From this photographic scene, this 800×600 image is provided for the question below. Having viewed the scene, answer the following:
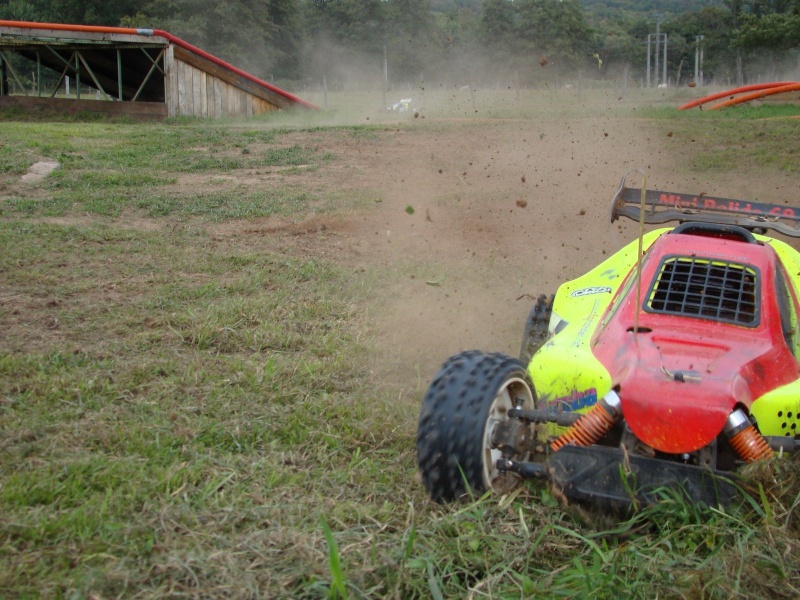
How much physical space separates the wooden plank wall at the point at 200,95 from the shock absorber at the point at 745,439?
18655 millimetres

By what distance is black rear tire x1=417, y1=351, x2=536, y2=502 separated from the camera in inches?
130

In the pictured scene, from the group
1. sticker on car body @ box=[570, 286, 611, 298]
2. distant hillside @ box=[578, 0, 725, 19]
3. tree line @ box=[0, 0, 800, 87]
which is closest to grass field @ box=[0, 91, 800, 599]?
sticker on car body @ box=[570, 286, 611, 298]

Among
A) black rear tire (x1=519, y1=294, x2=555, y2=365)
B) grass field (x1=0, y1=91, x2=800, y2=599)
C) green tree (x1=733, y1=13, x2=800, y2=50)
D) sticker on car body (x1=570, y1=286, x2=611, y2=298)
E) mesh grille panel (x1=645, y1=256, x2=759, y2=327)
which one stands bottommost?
grass field (x1=0, y1=91, x2=800, y2=599)

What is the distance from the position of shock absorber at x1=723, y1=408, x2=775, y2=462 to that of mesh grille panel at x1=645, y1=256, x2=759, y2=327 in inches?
26.8

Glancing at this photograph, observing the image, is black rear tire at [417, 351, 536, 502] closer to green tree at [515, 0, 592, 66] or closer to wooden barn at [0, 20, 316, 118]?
wooden barn at [0, 20, 316, 118]

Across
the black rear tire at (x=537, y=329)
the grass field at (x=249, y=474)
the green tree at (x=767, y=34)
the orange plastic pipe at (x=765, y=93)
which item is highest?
the green tree at (x=767, y=34)

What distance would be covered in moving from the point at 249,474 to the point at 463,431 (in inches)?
40.9

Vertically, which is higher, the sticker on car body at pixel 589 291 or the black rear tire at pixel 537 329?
the sticker on car body at pixel 589 291

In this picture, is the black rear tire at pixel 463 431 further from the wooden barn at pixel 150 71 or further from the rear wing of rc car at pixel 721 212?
the wooden barn at pixel 150 71

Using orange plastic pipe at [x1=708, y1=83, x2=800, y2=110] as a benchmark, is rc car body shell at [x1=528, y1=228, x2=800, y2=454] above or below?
below

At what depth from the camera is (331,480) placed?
12.0 ft

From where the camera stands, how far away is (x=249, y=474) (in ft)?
12.0

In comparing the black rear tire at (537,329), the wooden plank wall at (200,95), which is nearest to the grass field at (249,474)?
the black rear tire at (537,329)

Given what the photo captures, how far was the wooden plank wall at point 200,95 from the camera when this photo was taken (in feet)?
65.3
